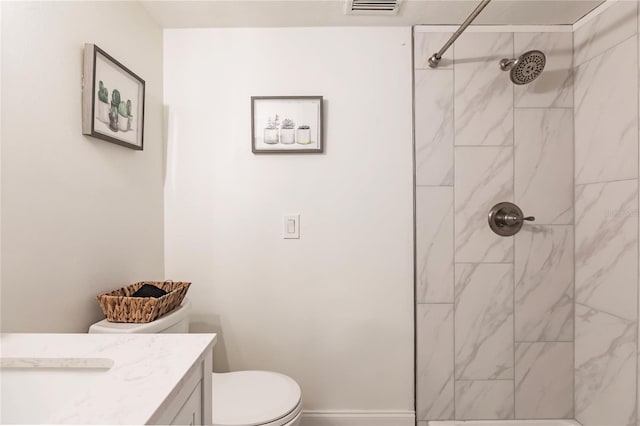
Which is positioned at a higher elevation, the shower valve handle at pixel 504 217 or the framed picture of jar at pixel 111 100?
the framed picture of jar at pixel 111 100

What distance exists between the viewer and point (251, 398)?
131 cm

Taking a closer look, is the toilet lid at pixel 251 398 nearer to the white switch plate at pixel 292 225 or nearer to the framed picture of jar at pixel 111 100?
the white switch plate at pixel 292 225

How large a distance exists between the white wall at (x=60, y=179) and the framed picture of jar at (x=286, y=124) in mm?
555

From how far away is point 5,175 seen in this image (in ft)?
2.93

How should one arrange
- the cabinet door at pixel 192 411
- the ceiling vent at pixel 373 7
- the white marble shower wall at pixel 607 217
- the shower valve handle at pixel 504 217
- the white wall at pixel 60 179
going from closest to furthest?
the cabinet door at pixel 192 411 < the white wall at pixel 60 179 < the white marble shower wall at pixel 607 217 < the ceiling vent at pixel 373 7 < the shower valve handle at pixel 504 217

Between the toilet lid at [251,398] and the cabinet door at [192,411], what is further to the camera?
the toilet lid at [251,398]

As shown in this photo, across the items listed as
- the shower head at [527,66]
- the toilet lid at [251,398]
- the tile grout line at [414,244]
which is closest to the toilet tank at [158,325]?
the toilet lid at [251,398]

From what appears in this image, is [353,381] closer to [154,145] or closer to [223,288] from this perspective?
[223,288]

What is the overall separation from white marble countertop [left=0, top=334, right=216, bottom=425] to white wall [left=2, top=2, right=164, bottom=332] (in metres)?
0.24

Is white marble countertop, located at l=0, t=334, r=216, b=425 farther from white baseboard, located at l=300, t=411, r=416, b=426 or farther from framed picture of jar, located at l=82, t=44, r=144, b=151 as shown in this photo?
white baseboard, located at l=300, t=411, r=416, b=426

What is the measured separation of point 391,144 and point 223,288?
1122mm

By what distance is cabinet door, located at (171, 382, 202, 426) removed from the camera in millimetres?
659

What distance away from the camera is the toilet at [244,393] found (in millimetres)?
1164

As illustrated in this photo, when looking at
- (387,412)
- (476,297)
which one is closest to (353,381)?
(387,412)
